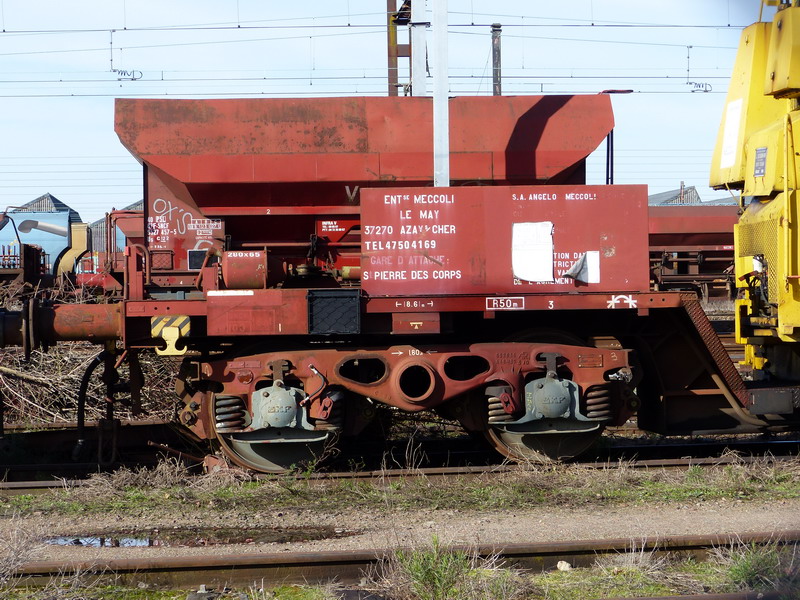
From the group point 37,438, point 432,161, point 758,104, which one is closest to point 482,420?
point 432,161

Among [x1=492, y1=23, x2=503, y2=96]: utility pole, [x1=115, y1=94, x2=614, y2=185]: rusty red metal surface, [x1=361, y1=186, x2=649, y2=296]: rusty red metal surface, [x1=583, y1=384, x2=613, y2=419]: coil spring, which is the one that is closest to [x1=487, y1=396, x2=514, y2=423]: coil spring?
[x1=583, y1=384, x2=613, y2=419]: coil spring

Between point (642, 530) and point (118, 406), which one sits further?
point (118, 406)

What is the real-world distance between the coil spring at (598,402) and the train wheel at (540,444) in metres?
0.22

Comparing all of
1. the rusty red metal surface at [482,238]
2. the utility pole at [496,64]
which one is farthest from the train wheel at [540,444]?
the utility pole at [496,64]

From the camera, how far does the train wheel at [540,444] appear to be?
7.60 metres

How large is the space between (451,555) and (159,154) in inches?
203

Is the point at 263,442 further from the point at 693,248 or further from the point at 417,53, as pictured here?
the point at 693,248

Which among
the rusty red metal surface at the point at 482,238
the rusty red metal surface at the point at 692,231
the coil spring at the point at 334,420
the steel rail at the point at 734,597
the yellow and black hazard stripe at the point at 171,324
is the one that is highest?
the rusty red metal surface at the point at 692,231

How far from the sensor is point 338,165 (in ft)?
26.1

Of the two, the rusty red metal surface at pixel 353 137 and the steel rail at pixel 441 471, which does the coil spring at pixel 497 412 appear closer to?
the steel rail at pixel 441 471

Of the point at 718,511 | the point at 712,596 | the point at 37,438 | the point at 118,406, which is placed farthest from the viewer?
the point at 118,406

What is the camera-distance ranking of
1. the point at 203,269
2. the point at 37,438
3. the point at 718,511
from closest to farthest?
the point at 718,511 < the point at 203,269 < the point at 37,438

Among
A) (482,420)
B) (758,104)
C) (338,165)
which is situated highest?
(758,104)

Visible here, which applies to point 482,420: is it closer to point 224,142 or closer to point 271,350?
point 271,350
